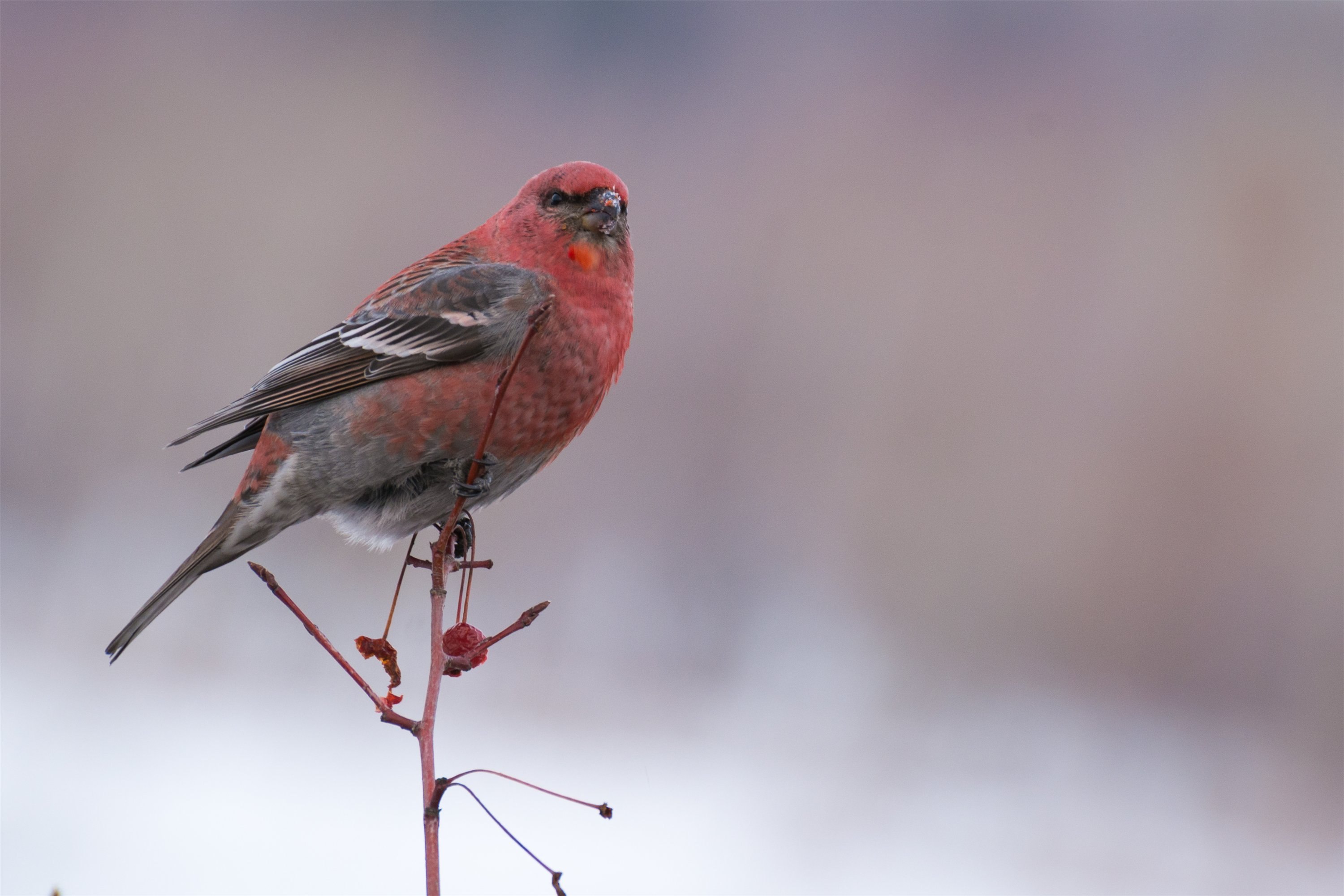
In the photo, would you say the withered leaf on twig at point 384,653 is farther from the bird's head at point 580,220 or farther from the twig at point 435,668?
the bird's head at point 580,220

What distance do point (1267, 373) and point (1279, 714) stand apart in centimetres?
237

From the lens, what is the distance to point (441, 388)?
115 inches

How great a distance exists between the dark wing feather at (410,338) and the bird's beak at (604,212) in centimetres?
21

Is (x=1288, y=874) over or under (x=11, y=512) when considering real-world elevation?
under

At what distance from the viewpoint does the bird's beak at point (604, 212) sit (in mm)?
3029

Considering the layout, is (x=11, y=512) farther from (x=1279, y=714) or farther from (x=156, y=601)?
(x=1279, y=714)

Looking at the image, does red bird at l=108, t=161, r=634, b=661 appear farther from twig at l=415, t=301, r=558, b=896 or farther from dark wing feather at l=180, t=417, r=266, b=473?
twig at l=415, t=301, r=558, b=896

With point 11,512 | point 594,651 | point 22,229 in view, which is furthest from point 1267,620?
point 22,229

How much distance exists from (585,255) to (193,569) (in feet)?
4.31

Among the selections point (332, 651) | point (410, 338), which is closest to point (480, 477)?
point (410, 338)

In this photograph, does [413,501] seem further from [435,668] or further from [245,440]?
[435,668]

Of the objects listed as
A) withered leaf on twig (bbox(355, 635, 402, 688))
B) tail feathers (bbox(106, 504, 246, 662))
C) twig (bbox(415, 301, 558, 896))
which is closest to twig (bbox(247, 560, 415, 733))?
twig (bbox(415, 301, 558, 896))

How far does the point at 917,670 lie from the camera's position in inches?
305

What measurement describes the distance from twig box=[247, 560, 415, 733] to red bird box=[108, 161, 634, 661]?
105 cm
